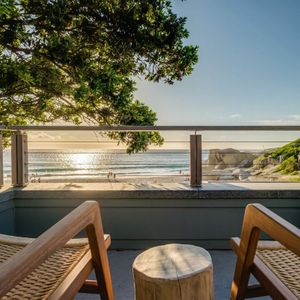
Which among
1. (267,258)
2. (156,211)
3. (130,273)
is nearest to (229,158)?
(156,211)

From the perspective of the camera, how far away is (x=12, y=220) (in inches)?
107

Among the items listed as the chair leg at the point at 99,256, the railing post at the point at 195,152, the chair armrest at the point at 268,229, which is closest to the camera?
the chair armrest at the point at 268,229

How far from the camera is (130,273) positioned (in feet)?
7.66

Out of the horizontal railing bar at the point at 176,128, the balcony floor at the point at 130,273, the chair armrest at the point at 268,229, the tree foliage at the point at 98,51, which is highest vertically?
the tree foliage at the point at 98,51

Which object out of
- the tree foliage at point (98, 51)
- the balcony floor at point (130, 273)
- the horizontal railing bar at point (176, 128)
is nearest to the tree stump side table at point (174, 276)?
the balcony floor at point (130, 273)

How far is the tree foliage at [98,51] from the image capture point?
190 inches

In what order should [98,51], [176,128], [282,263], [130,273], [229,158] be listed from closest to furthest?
[282,263] < [130,273] < [176,128] < [229,158] < [98,51]

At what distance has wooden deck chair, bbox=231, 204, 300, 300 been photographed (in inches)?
42.4

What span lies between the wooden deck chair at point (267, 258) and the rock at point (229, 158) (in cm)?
158

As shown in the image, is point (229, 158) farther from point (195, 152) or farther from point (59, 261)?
point (59, 261)

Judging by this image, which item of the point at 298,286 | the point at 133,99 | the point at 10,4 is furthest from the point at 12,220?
the point at 133,99

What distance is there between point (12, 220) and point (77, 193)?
2.13 ft

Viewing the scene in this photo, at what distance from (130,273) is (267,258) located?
125cm

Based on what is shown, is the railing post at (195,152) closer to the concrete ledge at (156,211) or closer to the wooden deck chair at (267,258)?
the concrete ledge at (156,211)
